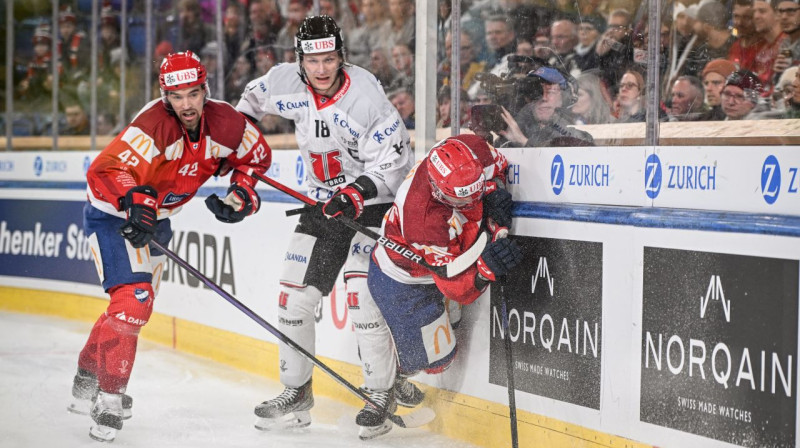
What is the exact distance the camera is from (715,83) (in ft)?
10.2

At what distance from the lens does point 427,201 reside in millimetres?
3621

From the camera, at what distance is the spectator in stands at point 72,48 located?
6965 mm

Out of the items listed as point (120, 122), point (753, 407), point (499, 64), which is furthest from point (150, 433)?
point (120, 122)

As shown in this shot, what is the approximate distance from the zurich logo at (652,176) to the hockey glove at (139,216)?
1.76 metres

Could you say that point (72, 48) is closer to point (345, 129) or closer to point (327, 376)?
point (327, 376)

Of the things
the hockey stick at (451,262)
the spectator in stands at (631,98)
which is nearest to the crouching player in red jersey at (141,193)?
the hockey stick at (451,262)

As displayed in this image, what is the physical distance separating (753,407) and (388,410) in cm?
156

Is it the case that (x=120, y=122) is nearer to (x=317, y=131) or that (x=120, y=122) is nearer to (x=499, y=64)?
(x=317, y=131)

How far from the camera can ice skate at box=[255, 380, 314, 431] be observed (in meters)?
4.16

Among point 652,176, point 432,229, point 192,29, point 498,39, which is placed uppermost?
point 192,29

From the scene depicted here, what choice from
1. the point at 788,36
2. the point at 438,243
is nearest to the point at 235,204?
the point at 438,243

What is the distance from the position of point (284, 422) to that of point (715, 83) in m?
2.17

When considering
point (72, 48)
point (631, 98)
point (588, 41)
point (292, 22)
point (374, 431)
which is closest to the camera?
point (631, 98)

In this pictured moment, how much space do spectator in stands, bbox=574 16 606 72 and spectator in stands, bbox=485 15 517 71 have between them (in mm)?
376
